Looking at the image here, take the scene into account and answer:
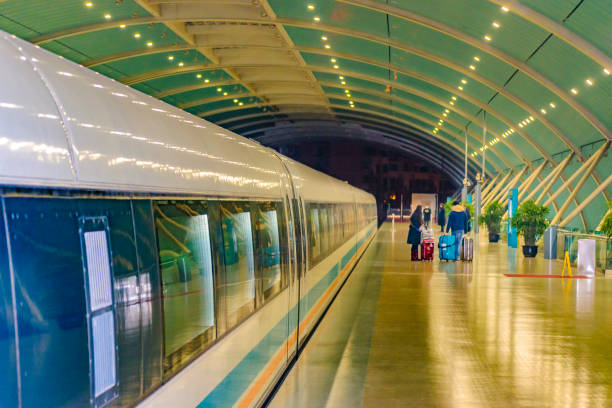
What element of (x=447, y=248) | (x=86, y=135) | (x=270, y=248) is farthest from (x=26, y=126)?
(x=447, y=248)

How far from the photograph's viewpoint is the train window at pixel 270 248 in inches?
249

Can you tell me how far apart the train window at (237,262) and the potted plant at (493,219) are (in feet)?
A: 99.3

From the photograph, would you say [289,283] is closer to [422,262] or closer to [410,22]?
[422,262]

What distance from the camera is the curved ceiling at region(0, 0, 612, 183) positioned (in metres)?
21.4

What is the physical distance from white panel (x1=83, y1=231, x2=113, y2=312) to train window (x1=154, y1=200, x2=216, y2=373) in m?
0.65

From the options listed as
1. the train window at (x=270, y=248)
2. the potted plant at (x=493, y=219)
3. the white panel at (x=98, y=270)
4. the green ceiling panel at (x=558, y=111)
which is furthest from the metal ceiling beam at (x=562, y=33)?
the white panel at (x=98, y=270)

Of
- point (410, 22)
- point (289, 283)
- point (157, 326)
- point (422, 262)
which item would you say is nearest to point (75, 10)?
point (410, 22)

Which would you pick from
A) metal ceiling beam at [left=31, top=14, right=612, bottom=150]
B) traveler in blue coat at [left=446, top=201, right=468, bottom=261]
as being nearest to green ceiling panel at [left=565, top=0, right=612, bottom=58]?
metal ceiling beam at [left=31, top=14, right=612, bottom=150]

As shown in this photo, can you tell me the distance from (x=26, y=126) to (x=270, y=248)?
431 centimetres

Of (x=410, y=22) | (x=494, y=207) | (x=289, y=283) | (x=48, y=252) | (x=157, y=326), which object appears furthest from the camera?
(x=494, y=207)

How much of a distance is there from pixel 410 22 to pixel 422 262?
345 inches

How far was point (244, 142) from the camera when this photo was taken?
264 inches

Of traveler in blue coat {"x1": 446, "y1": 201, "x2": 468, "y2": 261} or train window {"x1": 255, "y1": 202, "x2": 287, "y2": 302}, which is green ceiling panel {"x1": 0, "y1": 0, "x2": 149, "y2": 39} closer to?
traveler in blue coat {"x1": 446, "y1": 201, "x2": 468, "y2": 261}

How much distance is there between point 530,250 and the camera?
24.4 metres
